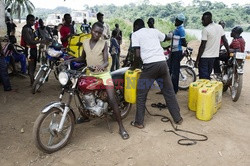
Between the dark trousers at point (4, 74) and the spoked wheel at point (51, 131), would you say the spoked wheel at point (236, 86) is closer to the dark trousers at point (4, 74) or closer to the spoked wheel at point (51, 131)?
the spoked wheel at point (51, 131)

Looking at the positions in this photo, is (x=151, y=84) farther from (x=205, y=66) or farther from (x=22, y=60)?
(x=22, y=60)

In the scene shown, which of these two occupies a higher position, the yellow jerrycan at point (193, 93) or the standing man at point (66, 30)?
the standing man at point (66, 30)

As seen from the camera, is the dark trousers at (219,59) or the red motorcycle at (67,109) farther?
the dark trousers at (219,59)

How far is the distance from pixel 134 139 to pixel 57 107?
128 centimetres

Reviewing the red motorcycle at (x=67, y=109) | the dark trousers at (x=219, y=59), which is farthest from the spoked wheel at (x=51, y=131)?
the dark trousers at (x=219, y=59)

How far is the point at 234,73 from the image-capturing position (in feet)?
18.0

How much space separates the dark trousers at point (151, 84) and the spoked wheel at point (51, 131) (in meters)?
1.18

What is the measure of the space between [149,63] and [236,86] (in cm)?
280

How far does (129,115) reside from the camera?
15.1ft

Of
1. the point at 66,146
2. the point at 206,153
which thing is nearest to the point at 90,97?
the point at 66,146

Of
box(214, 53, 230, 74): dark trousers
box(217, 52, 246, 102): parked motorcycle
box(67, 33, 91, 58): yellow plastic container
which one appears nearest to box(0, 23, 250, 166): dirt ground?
box(217, 52, 246, 102): parked motorcycle

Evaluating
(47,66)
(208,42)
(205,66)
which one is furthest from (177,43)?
(47,66)

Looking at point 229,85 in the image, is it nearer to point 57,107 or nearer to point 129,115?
point 129,115

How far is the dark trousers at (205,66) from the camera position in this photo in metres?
5.08
